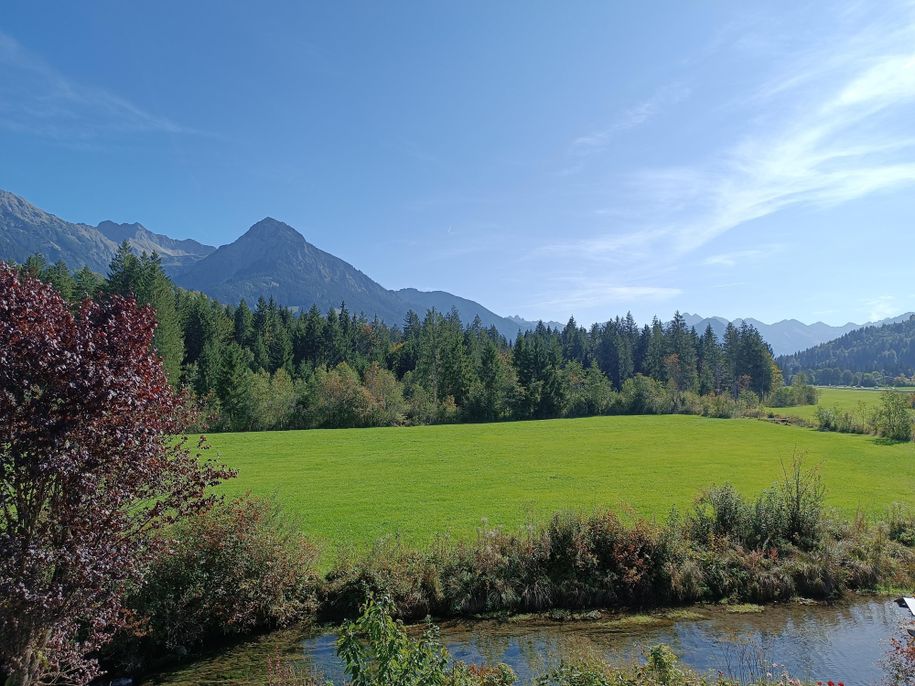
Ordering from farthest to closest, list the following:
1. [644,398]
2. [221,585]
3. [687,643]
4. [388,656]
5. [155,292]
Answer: [644,398] → [155,292] → [221,585] → [687,643] → [388,656]

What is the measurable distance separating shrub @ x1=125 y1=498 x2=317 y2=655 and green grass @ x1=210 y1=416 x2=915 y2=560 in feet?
12.5

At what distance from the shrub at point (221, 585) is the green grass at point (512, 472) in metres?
3.81

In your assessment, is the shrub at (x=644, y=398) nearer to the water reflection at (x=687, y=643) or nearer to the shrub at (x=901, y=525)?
the shrub at (x=901, y=525)

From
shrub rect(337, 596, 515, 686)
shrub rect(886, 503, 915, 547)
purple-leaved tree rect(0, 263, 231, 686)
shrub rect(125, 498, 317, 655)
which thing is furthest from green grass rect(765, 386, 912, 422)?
purple-leaved tree rect(0, 263, 231, 686)

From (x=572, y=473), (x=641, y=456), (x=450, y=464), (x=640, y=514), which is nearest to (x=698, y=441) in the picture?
(x=641, y=456)

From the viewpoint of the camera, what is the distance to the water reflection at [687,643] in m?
14.9

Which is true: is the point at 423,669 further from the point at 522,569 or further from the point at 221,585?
the point at 522,569

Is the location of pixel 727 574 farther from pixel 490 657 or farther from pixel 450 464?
pixel 450 464

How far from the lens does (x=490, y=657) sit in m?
15.7

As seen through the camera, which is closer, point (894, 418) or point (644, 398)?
point (894, 418)

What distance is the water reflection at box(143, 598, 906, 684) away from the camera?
1494 cm

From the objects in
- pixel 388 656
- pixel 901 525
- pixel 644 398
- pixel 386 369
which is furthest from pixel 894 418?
pixel 386 369

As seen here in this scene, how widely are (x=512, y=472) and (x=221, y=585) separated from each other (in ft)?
91.0

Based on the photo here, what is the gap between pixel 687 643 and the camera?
1642 centimetres
